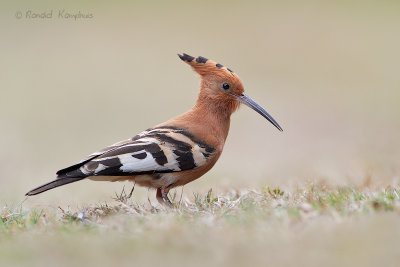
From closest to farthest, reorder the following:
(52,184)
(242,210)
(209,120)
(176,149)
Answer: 1. (242,210)
2. (52,184)
3. (176,149)
4. (209,120)

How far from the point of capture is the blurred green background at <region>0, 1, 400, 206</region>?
36.6 feet

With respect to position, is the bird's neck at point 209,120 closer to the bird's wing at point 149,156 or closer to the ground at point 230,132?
the bird's wing at point 149,156

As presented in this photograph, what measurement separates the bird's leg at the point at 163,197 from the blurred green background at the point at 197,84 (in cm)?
109

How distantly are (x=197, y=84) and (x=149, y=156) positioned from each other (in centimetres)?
1415

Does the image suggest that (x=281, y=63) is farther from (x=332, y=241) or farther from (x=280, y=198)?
(x=332, y=241)

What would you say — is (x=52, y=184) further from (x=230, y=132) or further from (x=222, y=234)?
(x=230, y=132)

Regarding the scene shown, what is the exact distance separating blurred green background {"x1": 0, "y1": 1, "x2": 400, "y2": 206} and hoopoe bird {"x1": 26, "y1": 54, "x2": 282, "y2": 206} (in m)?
0.88

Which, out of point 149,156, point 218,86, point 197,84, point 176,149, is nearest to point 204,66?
point 218,86

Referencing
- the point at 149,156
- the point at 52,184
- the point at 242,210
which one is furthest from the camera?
the point at 149,156

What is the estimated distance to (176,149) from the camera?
18.6ft

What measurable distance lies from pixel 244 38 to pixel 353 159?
1525cm

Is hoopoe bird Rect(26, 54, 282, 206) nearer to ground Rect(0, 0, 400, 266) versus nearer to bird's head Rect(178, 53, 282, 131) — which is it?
bird's head Rect(178, 53, 282, 131)

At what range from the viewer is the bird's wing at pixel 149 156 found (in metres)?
5.35

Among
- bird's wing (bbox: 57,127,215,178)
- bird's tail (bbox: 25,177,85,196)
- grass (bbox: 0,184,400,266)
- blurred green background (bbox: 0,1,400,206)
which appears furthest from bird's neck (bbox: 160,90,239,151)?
bird's tail (bbox: 25,177,85,196)
